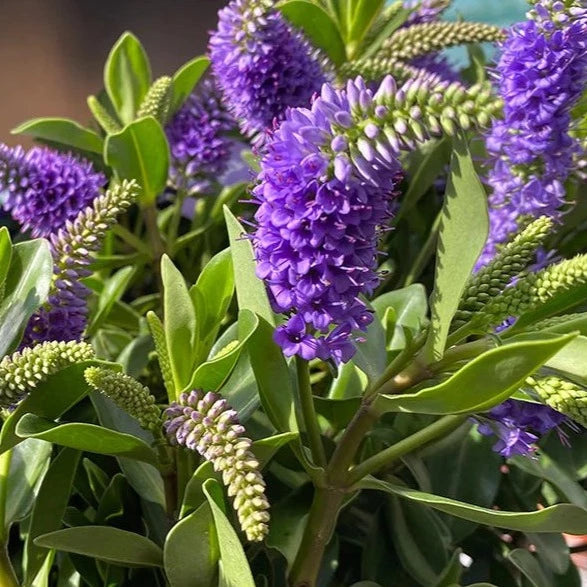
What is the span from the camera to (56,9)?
1.12m

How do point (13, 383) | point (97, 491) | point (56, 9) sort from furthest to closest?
1. point (56, 9)
2. point (97, 491)
3. point (13, 383)

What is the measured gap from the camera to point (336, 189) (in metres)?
0.31

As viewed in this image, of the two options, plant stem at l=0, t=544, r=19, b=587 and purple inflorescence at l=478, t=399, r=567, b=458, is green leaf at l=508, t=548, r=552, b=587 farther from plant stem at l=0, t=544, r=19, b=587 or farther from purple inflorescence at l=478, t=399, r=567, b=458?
plant stem at l=0, t=544, r=19, b=587

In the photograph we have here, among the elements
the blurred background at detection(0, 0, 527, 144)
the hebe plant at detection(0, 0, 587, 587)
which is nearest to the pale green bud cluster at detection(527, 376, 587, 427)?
the hebe plant at detection(0, 0, 587, 587)

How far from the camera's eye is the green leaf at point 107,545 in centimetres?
38

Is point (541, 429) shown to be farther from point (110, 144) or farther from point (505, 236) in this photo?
point (110, 144)

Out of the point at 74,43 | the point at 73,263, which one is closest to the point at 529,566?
the point at 73,263

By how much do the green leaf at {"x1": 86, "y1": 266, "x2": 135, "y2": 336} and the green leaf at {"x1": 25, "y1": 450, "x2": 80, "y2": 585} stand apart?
0.57 feet

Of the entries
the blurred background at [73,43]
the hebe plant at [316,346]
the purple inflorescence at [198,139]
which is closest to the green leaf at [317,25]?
the hebe plant at [316,346]

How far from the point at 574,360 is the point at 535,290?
36mm

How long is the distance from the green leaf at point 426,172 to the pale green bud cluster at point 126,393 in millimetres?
372

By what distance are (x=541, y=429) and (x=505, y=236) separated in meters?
0.16

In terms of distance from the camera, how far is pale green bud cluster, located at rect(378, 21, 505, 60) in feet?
2.10

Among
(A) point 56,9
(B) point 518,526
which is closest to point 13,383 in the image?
(B) point 518,526
